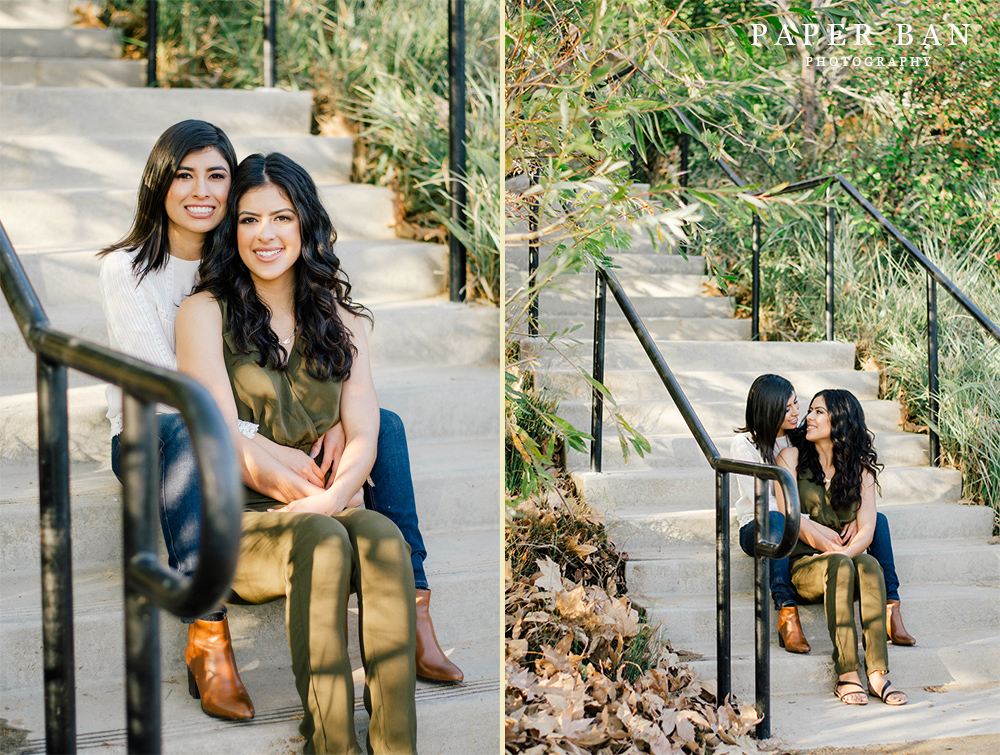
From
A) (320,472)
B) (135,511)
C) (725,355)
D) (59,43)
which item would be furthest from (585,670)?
(59,43)

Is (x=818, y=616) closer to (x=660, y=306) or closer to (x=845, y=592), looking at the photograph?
(x=845, y=592)

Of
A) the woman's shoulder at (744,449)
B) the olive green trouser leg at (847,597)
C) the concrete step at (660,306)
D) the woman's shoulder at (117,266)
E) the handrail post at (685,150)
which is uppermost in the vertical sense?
the handrail post at (685,150)

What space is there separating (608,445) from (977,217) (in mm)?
2257

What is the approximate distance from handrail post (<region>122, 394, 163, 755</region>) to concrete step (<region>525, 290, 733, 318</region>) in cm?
204

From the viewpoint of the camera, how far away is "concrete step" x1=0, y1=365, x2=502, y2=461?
2072 mm

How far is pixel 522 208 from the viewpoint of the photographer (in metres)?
1.80

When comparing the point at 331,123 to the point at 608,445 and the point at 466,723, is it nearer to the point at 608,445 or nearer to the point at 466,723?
the point at 608,445

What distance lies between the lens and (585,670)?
6.46ft

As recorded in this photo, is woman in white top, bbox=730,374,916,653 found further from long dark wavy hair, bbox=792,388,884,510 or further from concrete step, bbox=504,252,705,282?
concrete step, bbox=504,252,705,282

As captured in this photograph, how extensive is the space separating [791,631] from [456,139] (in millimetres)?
1937

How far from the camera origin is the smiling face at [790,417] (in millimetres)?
2645

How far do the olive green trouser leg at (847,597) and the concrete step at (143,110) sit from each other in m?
2.63

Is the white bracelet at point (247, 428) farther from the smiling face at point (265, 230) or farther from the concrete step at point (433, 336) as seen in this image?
the concrete step at point (433, 336)

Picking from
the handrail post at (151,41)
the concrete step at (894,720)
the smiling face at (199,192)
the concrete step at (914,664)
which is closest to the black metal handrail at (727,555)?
the concrete step at (894,720)
